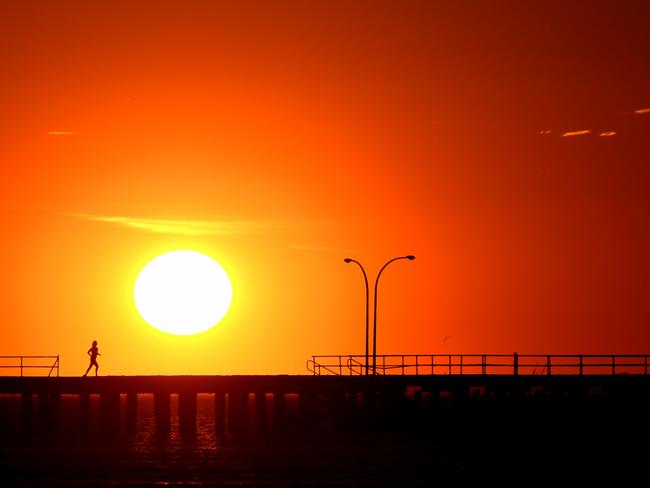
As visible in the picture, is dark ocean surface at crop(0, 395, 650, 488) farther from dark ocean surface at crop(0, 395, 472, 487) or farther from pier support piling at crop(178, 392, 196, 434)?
pier support piling at crop(178, 392, 196, 434)

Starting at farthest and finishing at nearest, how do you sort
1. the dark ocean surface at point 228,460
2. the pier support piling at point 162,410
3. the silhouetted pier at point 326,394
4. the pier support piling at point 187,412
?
the pier support piling at point 162,410 → the pier support piling at point 187,412 → the silhouetted pier at point 326,394 → the dark ocean surface at point 228,460

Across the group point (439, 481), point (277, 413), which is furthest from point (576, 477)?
point (277, 413)

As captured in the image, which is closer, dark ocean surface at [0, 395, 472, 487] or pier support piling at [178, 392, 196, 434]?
dark ocean surface at [0, 395, 472, 487]

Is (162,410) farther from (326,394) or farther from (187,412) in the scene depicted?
(326,394)

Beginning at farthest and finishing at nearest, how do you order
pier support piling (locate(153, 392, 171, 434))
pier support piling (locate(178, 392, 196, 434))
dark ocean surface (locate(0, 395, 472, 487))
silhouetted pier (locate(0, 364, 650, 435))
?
pier support piling (locate(153, 392, 171, 434)) < pier support piling (locate(178, 392, 196, 434)) < silhouetted pier (locate(0, 364, 650, 435)) < dark ocean surface (locate(0, 395, 472, 487))

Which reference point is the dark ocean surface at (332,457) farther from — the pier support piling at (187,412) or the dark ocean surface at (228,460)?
the pier support piling at (187,412)

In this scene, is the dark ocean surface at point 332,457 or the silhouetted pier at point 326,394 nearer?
the dark ocean surface at point 332,457

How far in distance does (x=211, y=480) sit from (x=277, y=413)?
24097mm

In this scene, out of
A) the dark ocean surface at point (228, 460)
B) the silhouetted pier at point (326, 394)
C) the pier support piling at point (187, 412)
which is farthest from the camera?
the pier support piling at point (187, 412)

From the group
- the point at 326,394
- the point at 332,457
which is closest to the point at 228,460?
the point at 332,457

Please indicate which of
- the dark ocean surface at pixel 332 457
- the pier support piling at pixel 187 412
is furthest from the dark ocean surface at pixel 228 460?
the pier support piling at pixel 187 412

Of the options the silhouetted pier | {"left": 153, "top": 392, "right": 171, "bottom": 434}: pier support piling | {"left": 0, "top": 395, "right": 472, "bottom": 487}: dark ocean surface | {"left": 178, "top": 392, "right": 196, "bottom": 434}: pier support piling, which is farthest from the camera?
{"left": 153, "top": 392, "right": 171, "bottom": 434}: pier support piling

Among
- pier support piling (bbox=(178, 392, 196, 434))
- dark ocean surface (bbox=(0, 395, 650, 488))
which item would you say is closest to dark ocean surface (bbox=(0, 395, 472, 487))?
dark ocean surface (bbox=(0, 395, 650, 488))

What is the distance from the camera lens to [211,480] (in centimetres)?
5416
